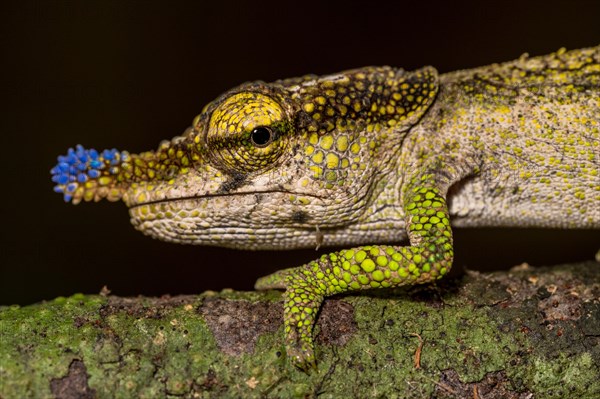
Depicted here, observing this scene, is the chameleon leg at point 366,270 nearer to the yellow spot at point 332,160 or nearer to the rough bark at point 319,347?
the rough bark at point 319,347

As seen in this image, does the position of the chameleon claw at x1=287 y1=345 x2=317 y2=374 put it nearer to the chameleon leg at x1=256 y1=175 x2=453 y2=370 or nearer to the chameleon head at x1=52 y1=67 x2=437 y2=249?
the chameleon leg at x1=256 y1=175 x2=453 y2=370

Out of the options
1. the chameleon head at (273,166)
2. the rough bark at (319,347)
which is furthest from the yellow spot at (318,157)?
the rough bark at (319,347)

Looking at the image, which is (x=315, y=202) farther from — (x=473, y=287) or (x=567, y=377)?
(x=567, y=377)

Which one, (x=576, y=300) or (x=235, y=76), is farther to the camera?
(x=235, y=76)

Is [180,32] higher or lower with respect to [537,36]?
higher

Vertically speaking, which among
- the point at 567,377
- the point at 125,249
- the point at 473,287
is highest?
the point at 473,287

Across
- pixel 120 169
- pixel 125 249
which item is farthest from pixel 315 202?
pixel 125 249

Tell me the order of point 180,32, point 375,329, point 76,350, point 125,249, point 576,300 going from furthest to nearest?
point 180,32, point 125,249, point 576,300, point 375,329, point 76,350
